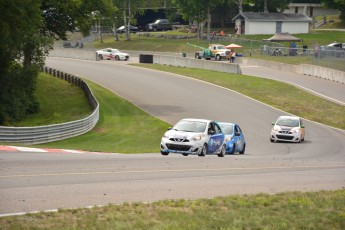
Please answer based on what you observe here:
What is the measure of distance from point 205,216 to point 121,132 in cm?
2491

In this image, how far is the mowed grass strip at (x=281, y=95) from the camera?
155 ft

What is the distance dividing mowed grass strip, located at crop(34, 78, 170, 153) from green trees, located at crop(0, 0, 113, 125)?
4.23 m

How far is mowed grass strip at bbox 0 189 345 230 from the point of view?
37.4ft

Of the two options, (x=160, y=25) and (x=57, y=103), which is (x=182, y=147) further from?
(x=160, y=25)

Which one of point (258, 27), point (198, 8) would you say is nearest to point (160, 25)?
point (258, 27)

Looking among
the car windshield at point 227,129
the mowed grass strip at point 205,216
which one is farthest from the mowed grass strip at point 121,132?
the mowed grass strip at point 205,216

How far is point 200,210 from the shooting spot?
12.9m

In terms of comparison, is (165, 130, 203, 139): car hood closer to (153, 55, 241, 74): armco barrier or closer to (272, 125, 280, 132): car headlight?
(272, 125, 280, 132): car headlight

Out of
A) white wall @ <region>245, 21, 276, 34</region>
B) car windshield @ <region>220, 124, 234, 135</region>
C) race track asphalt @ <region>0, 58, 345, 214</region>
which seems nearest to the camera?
race track asphalt @ <region>0, 58, 345, 214</region>

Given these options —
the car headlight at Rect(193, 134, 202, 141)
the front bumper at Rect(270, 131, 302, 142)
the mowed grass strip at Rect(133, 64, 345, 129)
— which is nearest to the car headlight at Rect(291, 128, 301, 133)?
the front bumper at Rect(270, 131, 302, 142)

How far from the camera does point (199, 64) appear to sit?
242ft

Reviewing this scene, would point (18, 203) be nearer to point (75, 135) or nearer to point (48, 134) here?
point (48, 134)

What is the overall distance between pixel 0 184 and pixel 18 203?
6.56 feet

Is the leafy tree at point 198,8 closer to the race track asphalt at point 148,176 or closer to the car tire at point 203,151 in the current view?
the race track asphalt at point 148,176
